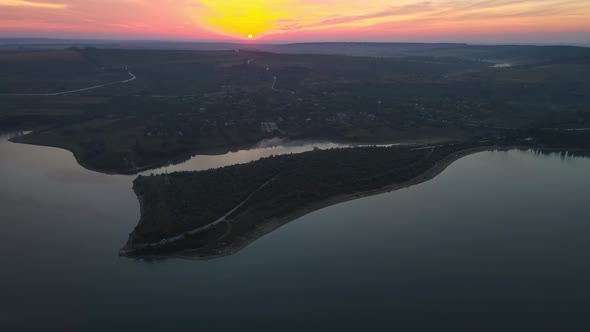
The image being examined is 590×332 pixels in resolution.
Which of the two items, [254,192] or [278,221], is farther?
[254,192]

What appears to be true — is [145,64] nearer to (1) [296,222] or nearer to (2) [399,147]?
(2) [399,147]

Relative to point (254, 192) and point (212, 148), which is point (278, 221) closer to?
point (254, 192)

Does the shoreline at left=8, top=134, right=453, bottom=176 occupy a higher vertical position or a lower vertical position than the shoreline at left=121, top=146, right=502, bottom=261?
higher

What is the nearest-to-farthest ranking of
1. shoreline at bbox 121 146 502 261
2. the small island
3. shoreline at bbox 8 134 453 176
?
shoreline at bbox 121 146 502 261
the small island
shoreline at bbox 8 134 453 176

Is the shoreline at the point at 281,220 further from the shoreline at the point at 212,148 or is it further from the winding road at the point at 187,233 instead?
the shoreline at the point at 212,148

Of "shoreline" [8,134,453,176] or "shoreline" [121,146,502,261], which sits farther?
"shoreline" [8,134,453,176]

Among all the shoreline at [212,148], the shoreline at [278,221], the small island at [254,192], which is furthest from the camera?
the shoreline at [212,148]

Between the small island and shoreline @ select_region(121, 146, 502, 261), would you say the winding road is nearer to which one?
the small island

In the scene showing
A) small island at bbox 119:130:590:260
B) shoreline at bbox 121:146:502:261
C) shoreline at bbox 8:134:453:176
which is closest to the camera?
shoreline at bbox 121:146:502:261

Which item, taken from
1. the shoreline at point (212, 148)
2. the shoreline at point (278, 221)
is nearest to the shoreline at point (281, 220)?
the shoreline at point (278, 221)

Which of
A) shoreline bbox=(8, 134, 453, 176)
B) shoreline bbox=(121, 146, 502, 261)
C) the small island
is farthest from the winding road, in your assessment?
shoreline bbox=(8, 134, 453, 176)

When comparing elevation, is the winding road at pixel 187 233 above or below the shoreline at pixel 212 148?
below

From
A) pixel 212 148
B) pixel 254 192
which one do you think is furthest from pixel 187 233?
pixel 212 148
